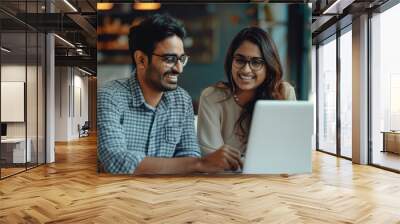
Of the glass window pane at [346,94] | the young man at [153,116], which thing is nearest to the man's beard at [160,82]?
the young man at [153,116]

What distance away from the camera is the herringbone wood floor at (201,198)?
4289 mm

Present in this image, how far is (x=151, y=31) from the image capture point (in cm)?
662

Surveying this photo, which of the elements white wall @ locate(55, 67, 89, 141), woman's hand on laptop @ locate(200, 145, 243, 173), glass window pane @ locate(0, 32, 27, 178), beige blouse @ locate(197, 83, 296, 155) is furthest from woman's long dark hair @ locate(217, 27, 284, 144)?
white wall @ locate(55, 67, 89, 141)

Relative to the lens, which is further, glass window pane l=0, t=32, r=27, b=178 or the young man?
glass window pane l=0, t=32, r=27, b=178

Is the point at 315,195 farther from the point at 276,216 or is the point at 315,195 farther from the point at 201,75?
the point at 201,75

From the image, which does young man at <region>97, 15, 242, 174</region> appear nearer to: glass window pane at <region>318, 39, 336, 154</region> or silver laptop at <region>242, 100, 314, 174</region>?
silver laptop at <region>242, 100, 314, 174</region>

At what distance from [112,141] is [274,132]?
2.62 metres

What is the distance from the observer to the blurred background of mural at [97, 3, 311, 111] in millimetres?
6660

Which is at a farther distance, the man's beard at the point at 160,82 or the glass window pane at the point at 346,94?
the glass window pane at the point at 346,94

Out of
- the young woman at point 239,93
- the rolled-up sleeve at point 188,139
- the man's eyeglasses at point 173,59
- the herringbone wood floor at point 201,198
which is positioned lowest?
the herringbone wood floor at point 201,198

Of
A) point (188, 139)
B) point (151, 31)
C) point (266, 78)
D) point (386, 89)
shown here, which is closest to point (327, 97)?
point (386, 89)

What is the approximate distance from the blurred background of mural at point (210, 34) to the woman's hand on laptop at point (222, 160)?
3.13 ft

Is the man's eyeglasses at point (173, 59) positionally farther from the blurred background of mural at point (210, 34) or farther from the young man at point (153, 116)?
the blurred background of mural at point (210, 34)

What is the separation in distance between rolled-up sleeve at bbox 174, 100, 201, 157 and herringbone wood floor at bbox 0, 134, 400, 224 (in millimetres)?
460
